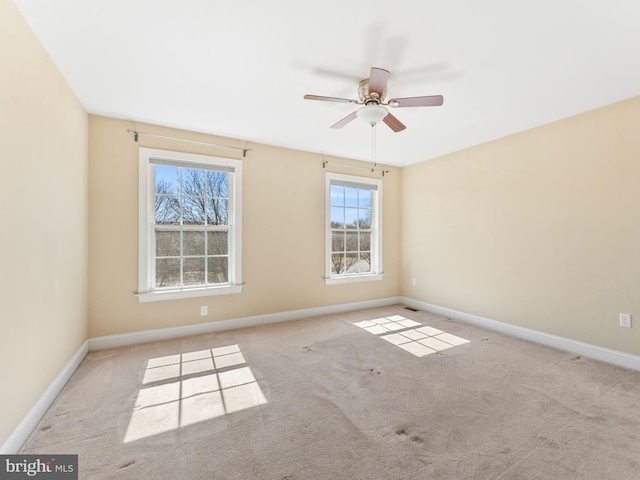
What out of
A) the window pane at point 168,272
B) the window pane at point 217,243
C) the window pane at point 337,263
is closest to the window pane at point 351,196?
the window pane at point 337,263

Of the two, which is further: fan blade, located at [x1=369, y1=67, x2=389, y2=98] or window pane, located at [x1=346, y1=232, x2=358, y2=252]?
window pane, located at [x1=346, y1=232, x2=358, y2=252]

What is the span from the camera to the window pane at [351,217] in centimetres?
482

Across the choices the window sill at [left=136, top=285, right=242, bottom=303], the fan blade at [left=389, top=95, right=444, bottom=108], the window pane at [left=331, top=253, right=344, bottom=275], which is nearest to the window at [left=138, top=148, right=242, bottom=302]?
the window sill at [left=136, top=285, right=242, bottom=303]

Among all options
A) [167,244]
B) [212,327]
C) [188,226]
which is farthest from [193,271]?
[212,327]

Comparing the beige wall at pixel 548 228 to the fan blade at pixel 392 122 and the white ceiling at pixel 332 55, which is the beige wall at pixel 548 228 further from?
the fan blade at pixel 392 122

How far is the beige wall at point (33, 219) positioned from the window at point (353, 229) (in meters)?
3.12

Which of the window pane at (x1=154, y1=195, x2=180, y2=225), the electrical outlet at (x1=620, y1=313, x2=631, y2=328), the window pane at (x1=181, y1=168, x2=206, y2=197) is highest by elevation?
the window pane at (x1=181, y1=168, x2=206, y2=197)

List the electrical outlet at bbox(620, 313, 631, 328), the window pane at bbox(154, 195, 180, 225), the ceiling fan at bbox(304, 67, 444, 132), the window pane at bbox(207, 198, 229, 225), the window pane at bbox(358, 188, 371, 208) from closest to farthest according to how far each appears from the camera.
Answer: the ceiling fan at bbox(304, 67, 444, 132), the electrical outlet at bbox(620, 313, 631, 328), the window pane at bbox(154, 195, 180, 225), the window pane at bbox(207, 198, 229, 225), the window pane at bbox(358, 188, 371, 208)

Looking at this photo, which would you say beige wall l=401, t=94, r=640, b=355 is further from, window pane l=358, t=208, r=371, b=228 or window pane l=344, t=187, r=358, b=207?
window pane l=344, t=187, r=358, b=207

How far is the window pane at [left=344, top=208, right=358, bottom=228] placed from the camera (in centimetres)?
482

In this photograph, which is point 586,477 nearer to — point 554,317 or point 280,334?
point 554,317

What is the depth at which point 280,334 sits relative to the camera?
3.62 metres

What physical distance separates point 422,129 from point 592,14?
71.0 inches

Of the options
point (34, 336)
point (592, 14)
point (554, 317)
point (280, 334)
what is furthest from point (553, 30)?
point (34, 336)
